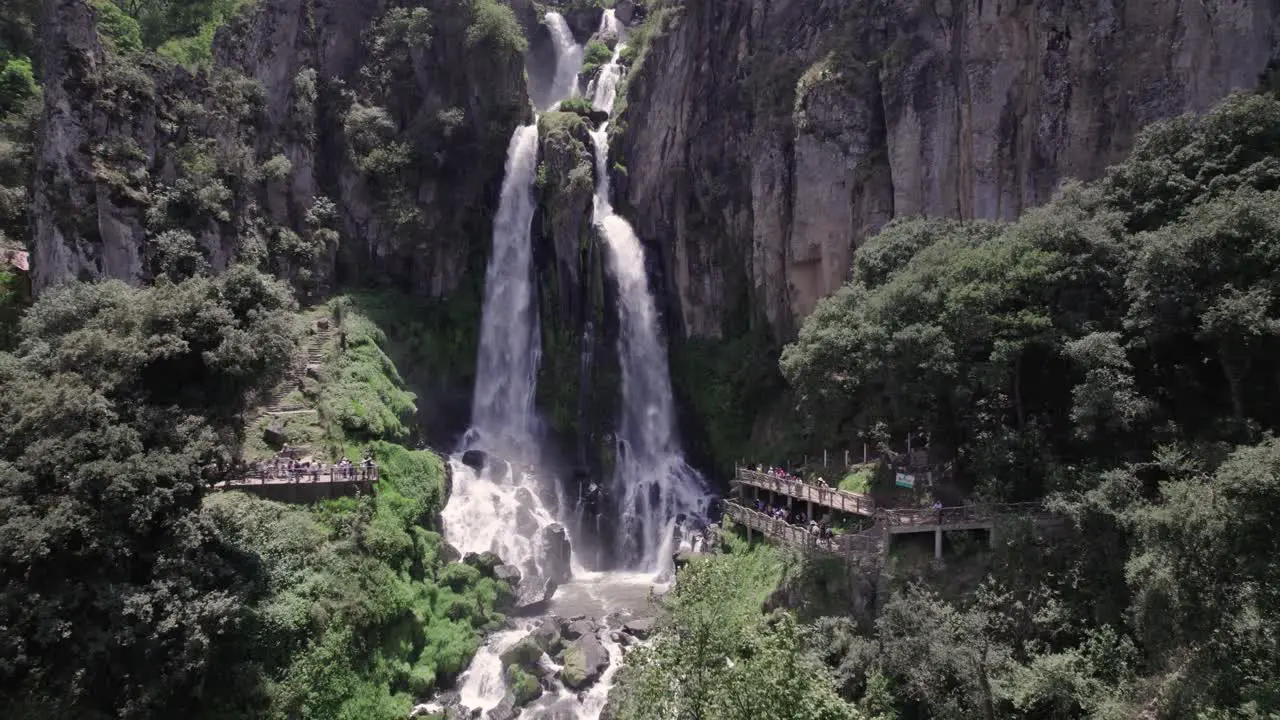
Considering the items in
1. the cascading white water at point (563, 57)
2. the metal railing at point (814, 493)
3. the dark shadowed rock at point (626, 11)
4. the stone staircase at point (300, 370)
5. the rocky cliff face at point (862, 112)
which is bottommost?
the metal railing at point (814, 493)

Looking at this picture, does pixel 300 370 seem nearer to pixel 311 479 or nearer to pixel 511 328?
pixel 311 479

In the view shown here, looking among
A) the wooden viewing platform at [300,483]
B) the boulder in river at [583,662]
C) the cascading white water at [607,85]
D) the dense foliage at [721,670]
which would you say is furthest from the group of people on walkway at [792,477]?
the cascading white water at [607,85]

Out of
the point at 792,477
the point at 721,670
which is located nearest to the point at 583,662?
the point at 792,477

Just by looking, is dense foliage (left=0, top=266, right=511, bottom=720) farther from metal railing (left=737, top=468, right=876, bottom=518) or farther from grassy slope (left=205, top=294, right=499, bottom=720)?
metal railing (left=737, top=468, right=876, bottom=518)

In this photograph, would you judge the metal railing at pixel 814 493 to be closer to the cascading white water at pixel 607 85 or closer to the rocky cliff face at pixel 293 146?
the rocky cliff face at pixel 293 146

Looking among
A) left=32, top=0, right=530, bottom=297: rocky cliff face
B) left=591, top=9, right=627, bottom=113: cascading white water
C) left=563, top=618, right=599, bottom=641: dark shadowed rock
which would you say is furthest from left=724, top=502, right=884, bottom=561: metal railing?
left=591, top=9, right=627, bottom=113: cascading white water

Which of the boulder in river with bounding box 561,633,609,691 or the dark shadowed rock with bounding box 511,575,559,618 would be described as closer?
the boulder in river with bounding box 561,633,609,691
